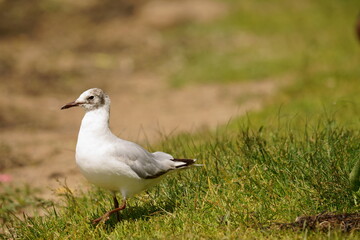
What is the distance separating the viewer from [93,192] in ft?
15.9

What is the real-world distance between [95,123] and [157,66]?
8218 mm

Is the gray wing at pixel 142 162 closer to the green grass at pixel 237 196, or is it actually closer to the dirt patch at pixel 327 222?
the green grass at pixel 237 196

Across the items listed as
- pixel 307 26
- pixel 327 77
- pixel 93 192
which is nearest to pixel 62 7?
pixel 307 26

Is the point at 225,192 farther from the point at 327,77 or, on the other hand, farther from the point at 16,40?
the point at 16,40

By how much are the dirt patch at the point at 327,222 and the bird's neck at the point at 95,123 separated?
1.36 meters

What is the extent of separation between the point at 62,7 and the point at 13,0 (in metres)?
1.36

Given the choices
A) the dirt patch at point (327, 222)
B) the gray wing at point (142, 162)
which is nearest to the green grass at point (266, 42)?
the gray wing at point (142, 162)

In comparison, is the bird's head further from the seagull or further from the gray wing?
the gray wing

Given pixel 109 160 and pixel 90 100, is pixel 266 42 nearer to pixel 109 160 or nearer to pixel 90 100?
pixel 90 100

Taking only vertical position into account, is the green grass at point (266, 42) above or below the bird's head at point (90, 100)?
below

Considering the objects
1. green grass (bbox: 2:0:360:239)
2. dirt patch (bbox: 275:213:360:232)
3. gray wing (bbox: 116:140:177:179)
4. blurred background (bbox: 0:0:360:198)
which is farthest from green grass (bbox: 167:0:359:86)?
dirt patch (bbox: 275:213:360:232)

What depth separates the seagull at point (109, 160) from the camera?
383 cm

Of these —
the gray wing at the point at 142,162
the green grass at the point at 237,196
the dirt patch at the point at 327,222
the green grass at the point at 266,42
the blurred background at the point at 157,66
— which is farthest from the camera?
the green grass at the point at 266,42

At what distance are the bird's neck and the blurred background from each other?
1140 mm
